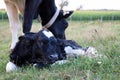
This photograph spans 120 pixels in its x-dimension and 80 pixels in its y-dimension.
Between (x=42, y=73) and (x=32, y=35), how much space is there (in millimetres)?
719

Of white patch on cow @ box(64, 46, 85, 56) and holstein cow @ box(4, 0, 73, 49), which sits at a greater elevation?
holstein cow @ box(4, 0, 73, 49)

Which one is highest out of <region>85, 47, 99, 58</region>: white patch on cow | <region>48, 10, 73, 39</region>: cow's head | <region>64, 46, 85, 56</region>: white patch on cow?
<region>48, 10, 73, 39</region>: cow's head

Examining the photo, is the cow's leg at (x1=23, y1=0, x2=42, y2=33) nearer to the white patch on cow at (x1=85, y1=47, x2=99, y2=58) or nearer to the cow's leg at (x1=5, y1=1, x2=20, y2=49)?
the cow's leg at (x1=5, y1=1, x2=20, y2=49)

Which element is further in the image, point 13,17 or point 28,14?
point 13,17

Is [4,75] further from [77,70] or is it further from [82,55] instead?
[82,55]

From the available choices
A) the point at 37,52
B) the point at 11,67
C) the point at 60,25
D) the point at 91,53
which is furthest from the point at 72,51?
the point at 60,25

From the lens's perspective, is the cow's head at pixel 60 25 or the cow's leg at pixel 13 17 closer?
the cow's leg at pixel 13 17

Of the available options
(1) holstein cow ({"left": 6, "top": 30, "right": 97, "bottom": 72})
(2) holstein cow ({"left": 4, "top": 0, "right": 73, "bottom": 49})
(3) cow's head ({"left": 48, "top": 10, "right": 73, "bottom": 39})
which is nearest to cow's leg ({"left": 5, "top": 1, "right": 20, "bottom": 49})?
(2) holstein cow ({"left": 4, "top": 0, "right": 73, "bottom": 49})

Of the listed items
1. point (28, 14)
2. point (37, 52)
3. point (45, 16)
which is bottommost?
point (37, 52)

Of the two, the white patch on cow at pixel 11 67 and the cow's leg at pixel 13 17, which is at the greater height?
the cow's leg at pixel 13 17

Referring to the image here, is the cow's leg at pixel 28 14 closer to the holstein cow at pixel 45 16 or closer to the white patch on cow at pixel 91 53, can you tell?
the holstein cow at pixel 45 16

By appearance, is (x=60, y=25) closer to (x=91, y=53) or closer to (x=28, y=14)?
(x=28, y=14)

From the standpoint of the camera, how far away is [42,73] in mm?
3305

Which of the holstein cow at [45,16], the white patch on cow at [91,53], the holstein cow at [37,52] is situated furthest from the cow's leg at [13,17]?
the white patch on cow at [91,53]
